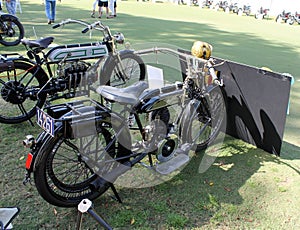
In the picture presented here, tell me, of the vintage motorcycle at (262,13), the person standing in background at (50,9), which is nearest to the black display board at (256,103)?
the person standing in background at (50,9)

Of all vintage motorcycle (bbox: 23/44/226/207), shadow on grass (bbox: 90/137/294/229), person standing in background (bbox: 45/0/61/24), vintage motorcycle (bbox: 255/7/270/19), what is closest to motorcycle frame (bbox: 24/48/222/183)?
vintage motorcycle (bbox: 23/44/226/207)

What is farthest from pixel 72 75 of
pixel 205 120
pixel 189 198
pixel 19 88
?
pixel 189 198

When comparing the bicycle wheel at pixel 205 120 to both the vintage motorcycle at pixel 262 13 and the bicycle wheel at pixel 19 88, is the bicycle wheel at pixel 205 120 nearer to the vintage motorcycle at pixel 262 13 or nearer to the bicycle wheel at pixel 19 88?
the bicycle wheel at pixel 19 88

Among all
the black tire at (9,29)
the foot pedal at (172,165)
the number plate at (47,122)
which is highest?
the black tire at (9,29)

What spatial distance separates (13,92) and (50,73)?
0.51 meters

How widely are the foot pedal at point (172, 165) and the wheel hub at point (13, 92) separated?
1.92 metres

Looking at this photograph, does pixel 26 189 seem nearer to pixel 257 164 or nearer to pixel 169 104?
pixel 169 104

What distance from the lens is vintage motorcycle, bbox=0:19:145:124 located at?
3.54 m

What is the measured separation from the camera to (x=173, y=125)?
285 cm

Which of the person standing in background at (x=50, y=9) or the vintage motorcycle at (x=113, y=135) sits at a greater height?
the person standing in background at (x=50, y=9)

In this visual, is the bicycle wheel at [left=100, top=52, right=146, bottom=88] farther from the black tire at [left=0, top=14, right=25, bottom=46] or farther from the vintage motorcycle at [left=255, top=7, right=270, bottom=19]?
the vintage motorcycle at [left=255, top=7, right=270, bottom=19]

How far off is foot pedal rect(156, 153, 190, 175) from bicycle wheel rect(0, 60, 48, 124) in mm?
1829

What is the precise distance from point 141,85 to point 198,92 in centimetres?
76

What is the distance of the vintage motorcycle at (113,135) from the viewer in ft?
6.97
